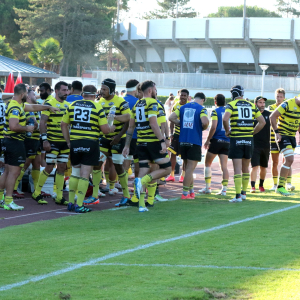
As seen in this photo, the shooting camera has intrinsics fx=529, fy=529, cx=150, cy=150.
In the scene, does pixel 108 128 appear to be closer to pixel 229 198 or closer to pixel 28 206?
pixel 28 206

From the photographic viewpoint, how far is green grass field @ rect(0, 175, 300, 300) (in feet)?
15.1

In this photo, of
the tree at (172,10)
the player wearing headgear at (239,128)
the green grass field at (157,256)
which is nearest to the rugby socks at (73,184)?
the green grass field at (157,256)

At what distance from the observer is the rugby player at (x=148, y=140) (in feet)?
29.1

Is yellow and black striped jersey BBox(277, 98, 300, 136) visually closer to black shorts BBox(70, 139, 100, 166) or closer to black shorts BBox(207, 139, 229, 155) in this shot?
black shorts BBox(207, 139, 229, 155)

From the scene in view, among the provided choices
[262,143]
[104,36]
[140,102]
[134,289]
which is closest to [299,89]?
[104,36]

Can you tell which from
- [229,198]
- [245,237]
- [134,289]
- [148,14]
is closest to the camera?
[134,289]

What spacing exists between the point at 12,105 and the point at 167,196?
389 cm

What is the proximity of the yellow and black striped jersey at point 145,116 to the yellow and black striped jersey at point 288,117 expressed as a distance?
3191mm

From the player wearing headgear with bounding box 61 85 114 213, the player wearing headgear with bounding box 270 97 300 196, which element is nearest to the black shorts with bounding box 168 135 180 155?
the player wearing headgear with bounding box 270 97 300 196

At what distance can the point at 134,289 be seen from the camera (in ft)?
15.1

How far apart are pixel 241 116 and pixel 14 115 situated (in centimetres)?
422

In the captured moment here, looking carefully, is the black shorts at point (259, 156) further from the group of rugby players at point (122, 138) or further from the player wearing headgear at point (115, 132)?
the player wearing headgear at point (115, 132)

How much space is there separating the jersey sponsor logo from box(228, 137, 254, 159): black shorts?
33.8 inches

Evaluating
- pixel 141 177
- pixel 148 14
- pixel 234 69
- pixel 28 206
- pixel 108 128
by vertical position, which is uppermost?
pixel 148 14
